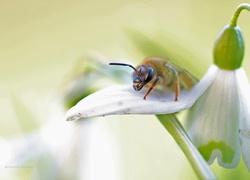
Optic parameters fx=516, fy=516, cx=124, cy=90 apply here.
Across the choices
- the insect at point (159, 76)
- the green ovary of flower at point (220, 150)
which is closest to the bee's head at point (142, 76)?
the insect at point (159, 76)

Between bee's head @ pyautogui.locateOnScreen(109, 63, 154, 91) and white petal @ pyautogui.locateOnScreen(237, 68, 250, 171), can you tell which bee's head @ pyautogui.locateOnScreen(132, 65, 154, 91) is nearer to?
bee's head @ pyautogui.locateOnScreen(109, 63, 154, 91)

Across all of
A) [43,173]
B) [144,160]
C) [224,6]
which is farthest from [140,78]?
[224,6]

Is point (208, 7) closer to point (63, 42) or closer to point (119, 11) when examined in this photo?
point (119, 11)

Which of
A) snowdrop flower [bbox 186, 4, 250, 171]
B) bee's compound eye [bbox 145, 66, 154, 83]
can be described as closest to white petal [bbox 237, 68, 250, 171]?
snowdrop flower [bbox 186, 4, 250, 171]

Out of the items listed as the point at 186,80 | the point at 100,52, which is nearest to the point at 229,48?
the point at 186,80

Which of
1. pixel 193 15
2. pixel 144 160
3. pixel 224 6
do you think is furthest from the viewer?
pixel 193 15

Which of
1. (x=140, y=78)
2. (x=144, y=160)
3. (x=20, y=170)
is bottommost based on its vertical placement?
(x=144, y=160)

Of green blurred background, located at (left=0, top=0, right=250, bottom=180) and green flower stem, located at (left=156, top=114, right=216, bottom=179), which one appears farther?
green blurred background, located at (left=0, top=0, right=250, bottom=180)

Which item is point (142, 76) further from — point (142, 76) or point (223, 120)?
point (223, 120)
